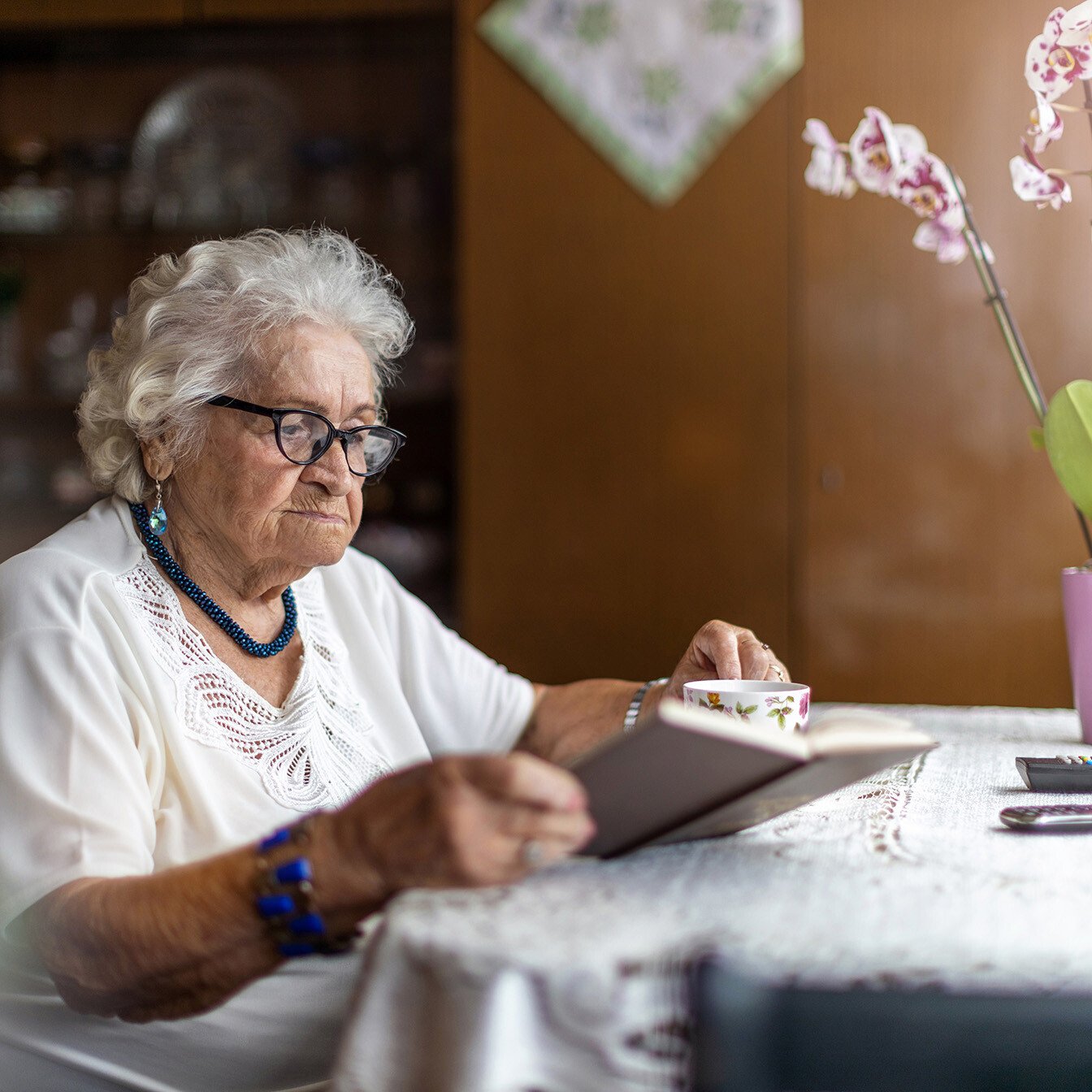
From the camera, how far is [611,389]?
8.22 feet

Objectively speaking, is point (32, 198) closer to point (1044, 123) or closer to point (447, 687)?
point (447, 687)

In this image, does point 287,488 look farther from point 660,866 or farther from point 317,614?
point 660,866

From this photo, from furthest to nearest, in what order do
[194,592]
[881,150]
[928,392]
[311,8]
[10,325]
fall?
1. [10,325]
2. [311,8]
3. [928,392]
4. [881,150]
5. [194,592]

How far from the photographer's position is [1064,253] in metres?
2.32

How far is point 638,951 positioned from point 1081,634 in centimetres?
75

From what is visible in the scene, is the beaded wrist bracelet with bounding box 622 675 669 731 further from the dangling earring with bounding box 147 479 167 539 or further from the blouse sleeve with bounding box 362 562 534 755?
the dangling earring with bounding box 147 479 167 539

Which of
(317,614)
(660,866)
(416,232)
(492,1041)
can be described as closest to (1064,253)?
(416,232)

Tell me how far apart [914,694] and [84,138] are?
238 cm

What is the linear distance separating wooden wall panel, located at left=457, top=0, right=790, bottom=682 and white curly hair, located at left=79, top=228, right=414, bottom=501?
1362 millimetres

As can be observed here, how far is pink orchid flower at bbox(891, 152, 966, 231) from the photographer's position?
1218 mm

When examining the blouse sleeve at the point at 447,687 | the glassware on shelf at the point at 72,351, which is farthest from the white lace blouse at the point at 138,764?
the glassware on shelf at the point at 72,351

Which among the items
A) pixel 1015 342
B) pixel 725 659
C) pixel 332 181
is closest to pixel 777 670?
pixel 725 659

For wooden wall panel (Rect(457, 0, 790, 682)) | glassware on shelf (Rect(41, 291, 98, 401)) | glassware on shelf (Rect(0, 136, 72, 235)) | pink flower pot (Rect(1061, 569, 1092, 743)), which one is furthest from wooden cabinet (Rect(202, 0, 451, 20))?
pink flower pot (Rect(1061, 569, 1092, 743))

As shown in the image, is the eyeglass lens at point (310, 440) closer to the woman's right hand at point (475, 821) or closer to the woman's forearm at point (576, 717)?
the woman's forearm at point (576, 717)
